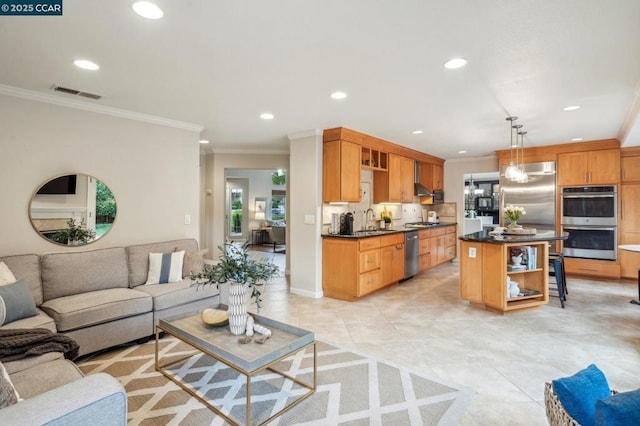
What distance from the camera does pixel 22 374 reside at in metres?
1.75

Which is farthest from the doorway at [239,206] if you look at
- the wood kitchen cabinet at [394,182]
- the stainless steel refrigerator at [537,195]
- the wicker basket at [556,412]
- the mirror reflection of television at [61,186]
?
the wicker basket at [556,412]

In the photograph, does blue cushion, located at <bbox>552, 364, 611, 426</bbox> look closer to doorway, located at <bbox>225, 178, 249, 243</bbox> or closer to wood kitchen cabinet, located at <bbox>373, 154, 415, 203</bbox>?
wood kitchen cabinet, located at <bbox>373, 154, 415, 203</bbox>

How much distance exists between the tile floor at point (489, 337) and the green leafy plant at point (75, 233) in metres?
2.19

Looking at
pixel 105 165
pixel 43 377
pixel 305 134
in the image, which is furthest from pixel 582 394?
pixel 105 165

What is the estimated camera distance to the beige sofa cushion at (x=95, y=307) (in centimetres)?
262

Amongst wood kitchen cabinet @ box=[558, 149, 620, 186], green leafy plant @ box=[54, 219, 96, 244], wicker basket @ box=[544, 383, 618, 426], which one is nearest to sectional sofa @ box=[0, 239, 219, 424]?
green leafy plant @ box=[54, 219, 96, 244]

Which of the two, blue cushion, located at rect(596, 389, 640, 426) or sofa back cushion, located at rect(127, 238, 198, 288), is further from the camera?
sofa back cushion, located at rect(127, 238, 198, 288)

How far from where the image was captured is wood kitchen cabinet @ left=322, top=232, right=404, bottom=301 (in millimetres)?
4445

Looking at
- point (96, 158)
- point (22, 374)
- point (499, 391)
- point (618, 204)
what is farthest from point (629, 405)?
point (618, 204)

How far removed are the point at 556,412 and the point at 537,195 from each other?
6055mm

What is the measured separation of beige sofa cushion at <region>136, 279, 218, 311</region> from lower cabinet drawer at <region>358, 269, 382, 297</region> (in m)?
2.06

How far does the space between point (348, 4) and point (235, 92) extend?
A: 1.73m

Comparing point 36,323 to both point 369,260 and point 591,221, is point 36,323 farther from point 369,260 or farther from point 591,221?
point 591,221

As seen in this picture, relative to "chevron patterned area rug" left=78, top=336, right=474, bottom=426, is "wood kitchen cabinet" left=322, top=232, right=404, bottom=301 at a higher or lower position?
higher
